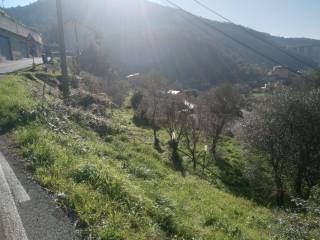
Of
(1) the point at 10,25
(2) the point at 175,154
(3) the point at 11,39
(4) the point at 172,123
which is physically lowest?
(4) the point at 172,123

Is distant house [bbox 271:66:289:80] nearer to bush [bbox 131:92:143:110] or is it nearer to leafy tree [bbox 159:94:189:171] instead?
bush [bbox 131:92:143:110]

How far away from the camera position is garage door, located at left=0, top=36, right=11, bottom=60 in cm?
5088

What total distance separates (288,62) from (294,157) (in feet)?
463

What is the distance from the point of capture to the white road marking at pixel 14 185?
24.3 feet

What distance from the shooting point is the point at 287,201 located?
984 inches

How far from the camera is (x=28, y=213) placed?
6.82 m

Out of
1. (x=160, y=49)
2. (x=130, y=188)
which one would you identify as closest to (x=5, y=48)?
(x=130, y=188)

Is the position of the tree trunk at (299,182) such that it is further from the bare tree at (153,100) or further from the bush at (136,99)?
the bush at (136,99)

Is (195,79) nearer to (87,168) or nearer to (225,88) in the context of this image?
(225,88)

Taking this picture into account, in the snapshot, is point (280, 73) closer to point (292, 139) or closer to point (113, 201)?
point (292, 139)

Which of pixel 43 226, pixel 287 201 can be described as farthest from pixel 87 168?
pixel 287 201

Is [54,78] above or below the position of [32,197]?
below

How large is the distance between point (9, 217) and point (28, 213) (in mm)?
320

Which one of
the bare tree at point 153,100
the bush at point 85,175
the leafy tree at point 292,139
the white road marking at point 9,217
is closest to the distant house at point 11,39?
the bare tree at point 153,100
